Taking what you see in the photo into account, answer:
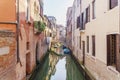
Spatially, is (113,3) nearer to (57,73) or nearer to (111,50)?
(111,50)

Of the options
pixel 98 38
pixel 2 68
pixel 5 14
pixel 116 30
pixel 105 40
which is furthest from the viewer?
pixel 98 38

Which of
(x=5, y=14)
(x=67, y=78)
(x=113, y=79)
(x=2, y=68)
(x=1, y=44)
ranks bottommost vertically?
(x=67, y=78)

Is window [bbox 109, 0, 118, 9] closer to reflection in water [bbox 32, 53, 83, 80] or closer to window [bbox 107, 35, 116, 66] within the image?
window [bbox 107, 35, 116, 66]

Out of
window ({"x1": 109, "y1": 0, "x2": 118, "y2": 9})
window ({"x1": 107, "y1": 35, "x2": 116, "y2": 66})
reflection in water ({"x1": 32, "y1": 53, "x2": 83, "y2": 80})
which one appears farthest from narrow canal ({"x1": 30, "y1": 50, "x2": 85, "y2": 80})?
window ({"x1": 109, "y1": 0, "x2": 118, "y2": 9})

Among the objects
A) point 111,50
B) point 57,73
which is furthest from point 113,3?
point 57,73

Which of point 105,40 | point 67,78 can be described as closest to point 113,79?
point 105,40

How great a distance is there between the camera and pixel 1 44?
5121mm

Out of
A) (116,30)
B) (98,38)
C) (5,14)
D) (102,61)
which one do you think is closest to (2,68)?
(5,14)

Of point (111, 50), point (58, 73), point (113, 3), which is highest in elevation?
point (113, 3)

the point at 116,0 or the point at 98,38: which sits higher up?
the point at 116,0

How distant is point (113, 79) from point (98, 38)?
3018mm

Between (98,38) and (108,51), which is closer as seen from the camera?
(108,51)

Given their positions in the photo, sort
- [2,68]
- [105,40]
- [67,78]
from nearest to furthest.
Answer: [2,68], [105,40], [67,78]

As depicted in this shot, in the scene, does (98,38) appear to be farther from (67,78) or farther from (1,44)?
(1,44)
